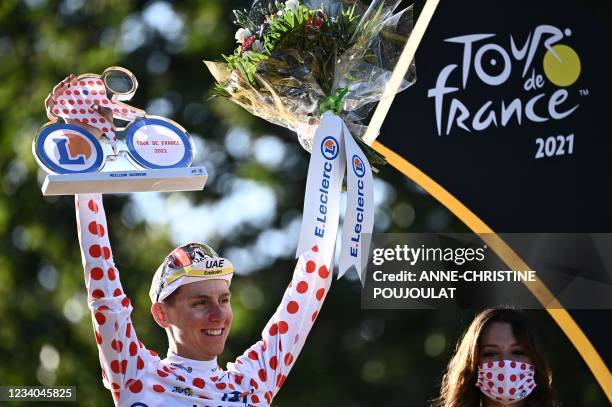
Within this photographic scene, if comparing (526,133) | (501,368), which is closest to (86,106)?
(501,368)

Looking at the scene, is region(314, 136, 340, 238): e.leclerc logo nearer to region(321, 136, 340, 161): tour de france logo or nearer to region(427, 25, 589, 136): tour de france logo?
region(321, 136, 340, 161): tour de france logo

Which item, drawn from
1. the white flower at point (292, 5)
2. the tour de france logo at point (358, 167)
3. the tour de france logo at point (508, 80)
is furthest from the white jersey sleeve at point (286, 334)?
the tour de france logo at point (508, 80)

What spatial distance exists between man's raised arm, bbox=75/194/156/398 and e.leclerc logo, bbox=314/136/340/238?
825 mm

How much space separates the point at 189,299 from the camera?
205 inches

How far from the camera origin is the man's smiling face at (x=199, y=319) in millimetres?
5176

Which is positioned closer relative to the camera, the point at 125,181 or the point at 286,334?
the point at 125,181

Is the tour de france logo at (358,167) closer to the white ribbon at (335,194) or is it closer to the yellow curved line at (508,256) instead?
the white ribbon at (335,194)

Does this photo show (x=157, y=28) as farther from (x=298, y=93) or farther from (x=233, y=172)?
(x=298, y=93)

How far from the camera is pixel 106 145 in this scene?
513 centimetres

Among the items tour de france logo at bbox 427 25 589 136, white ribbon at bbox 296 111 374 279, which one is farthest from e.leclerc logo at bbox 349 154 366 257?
tour de france logo at bbox 427 25 589 136

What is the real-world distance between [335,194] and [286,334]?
0.56 metres

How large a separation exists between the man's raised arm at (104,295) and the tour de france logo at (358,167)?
3.30ft

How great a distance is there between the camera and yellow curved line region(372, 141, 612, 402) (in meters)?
6.86

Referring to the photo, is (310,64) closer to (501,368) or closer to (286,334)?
(286,334)
